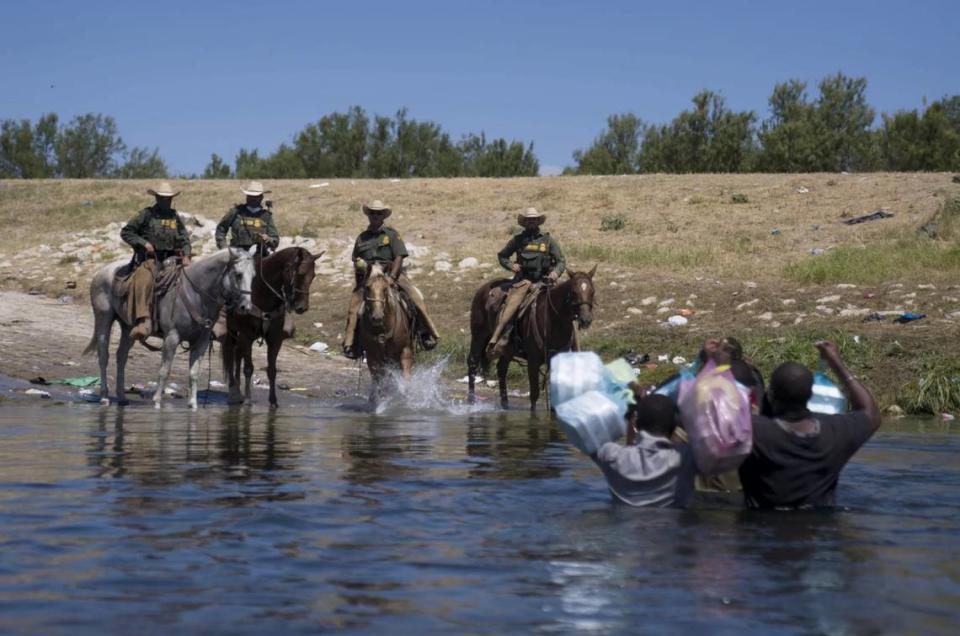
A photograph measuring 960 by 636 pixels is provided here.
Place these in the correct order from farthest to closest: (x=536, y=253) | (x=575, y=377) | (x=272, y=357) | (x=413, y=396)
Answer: (x=272, y=357) < (x=536, y=253) < (x=413, y=396) < (x=575, y=377)

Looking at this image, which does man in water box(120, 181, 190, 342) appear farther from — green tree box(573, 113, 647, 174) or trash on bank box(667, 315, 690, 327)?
green tree box(573, 113, 647, 174)

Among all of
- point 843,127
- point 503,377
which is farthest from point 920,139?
point 503,377

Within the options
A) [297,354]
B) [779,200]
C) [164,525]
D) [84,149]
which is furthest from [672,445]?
[84,149]

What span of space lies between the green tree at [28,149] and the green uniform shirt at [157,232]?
1773 inches

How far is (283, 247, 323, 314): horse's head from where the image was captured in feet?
51.5

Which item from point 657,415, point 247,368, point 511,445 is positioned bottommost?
point 511,445

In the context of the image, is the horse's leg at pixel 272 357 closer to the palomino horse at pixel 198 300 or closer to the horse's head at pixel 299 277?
the palomino horse at pixel 198 300

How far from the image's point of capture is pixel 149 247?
16.2m

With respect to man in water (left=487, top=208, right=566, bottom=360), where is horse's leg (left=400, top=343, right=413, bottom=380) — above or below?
below

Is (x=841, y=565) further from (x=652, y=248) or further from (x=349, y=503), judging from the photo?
(x=652, y=248)

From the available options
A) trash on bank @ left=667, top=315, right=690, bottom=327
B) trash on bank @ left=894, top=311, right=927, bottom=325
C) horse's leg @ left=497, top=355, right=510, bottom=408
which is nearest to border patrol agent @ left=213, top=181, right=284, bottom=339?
horse's leg @ left=497, top=355, right=510, bottom=408

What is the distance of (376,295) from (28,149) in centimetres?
4816

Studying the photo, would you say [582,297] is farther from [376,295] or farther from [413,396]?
[413,396]

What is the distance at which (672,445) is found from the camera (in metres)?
7.39
